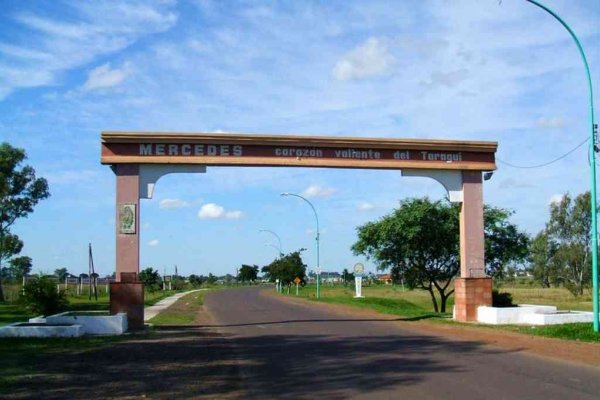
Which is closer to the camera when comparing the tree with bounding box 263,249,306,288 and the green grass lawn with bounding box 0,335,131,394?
the green grass lawn with bounding box 0,335,131,394

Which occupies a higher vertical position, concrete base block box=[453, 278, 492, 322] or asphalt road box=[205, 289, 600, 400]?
concrete base block box=[453, 278, 492, 322]

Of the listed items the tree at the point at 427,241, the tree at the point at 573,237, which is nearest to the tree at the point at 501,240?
the tree at the point at 427,241

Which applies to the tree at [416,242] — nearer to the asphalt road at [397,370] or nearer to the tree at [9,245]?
the asphalt road at [397,370]

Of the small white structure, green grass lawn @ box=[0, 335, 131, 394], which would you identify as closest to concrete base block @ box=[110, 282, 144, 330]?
green grass lawn @ box=[0, 335, 131, 394]

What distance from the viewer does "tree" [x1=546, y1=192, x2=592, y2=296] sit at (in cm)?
6994

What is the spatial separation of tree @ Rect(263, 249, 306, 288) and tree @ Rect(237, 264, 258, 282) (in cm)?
6692

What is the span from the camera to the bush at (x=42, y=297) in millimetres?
26281

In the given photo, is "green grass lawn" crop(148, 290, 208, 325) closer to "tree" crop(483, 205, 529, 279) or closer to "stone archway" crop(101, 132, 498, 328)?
"stone archway" crop(101, 132, 498, 328)

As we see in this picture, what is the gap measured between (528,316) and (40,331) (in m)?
15.9

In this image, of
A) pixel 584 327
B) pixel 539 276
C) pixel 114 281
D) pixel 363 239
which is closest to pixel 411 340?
pixel 584 327

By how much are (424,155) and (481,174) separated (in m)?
2.41

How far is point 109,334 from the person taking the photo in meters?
21.5

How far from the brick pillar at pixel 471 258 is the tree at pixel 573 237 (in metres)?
47.2

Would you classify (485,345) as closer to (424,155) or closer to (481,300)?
(481,300)
